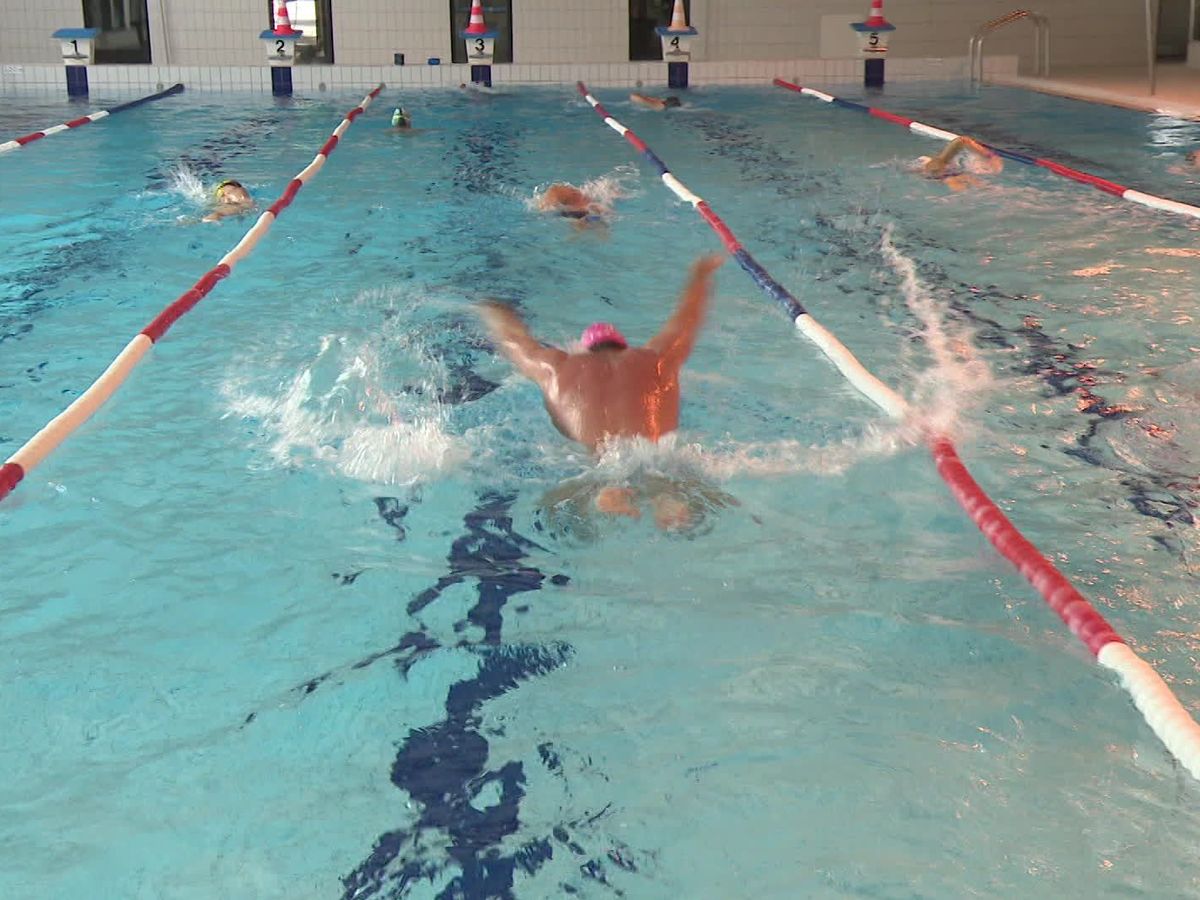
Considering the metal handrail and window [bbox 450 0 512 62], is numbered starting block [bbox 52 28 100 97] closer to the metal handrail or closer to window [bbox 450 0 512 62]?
window [bbox 450 0 512 62]

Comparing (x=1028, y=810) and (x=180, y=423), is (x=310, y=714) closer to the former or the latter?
(x=1028, y=810)

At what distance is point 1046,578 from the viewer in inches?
105

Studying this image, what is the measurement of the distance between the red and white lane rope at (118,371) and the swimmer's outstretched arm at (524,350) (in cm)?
130

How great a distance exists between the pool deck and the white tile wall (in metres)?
0.99

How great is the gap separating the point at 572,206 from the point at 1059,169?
3.30 meters

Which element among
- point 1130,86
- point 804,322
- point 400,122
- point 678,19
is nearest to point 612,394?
point 804,322

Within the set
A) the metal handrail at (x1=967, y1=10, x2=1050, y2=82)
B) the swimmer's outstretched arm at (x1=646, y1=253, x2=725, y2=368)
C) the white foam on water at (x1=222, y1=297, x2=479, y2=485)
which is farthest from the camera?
the metal handrail at (x1=967, y1=10, x2=1050, y2=82)

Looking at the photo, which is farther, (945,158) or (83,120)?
(83,120)

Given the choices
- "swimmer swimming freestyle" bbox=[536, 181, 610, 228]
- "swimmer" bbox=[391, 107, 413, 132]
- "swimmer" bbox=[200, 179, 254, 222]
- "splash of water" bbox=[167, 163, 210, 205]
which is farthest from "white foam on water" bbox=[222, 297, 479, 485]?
"swimmer" bbox=[391, 107, 413, 132]

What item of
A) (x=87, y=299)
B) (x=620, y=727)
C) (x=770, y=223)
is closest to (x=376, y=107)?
(x=770, y=223)

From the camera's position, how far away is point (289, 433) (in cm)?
372

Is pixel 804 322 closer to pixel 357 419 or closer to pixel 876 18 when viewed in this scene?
pixel 357 419

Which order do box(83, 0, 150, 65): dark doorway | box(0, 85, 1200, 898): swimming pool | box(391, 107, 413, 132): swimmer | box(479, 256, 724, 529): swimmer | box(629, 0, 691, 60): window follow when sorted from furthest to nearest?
1. box(629, 0, 691, 60): window
2. box(83, 0, 150, 65): dark doorway
3. box(391, 107, 413, 132): swimmer
4. box(479, 256, 724, 529): swimmer
5. box(0, 85, 1200, 898): swimming pool

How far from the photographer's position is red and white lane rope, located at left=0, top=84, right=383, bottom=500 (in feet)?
11.1
